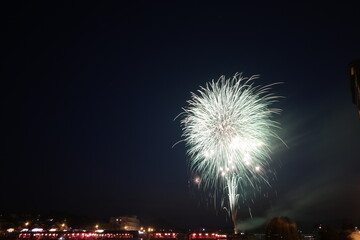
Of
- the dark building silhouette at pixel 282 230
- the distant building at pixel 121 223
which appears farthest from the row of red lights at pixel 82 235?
the distant building at pixel 121 223

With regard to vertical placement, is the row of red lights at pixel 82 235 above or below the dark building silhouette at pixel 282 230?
below

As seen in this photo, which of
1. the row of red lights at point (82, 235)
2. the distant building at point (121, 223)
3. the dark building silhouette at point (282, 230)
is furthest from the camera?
the distant building at point (121, 223)

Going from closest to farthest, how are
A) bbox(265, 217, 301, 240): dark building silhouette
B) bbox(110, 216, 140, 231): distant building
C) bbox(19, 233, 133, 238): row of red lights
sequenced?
bbox(265, 217, 301, 240): dark building silhouette → bbox(19, 233, 133, 238): row of red lights → bbox(110, 216, 140, 231): distant building

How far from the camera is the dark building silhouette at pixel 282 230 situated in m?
31.0

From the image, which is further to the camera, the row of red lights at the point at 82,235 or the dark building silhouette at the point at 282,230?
the row of red lights at the point at 82,235

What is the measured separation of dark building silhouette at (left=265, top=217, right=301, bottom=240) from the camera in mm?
31031

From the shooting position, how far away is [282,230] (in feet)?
102

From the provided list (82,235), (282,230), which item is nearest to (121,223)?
(82,235)

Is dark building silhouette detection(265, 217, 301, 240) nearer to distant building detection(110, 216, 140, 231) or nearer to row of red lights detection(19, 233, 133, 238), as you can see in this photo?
row of red lights detection(19, 233, 133, 238)

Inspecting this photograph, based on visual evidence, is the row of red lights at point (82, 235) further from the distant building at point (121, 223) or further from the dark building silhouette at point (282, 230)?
the distant building at point (121, 223)

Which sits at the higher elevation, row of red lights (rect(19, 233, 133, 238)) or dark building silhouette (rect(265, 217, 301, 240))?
dark building silhouette (rect(265, 217, 301, 240))

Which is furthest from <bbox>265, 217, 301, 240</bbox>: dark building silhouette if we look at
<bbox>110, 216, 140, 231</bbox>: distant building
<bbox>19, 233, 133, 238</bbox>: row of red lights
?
<bbox>110, 216, 140, 231</bbox>: distant building

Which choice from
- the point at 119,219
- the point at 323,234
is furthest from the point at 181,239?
the point at 119,219

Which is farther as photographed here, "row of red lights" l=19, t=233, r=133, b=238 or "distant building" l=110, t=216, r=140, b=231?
"distant building" l=110, t=216, r=140, b=231
